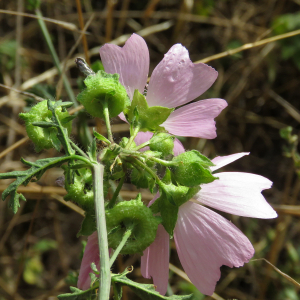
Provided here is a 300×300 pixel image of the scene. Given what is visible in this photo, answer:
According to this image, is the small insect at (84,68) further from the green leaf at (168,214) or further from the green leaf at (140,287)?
the green leaf at (140,287)

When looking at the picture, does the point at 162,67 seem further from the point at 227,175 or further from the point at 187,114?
the point at 227,175

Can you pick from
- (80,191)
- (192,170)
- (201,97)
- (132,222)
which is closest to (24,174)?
(80,191)

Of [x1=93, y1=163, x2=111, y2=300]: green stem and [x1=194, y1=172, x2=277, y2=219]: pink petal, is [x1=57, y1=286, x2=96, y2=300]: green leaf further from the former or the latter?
[x1=194, y1=172, x2=277, y2=219]: pink petal

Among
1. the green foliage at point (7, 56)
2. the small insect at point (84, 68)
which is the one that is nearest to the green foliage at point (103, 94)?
the small insect at point (84, 68)

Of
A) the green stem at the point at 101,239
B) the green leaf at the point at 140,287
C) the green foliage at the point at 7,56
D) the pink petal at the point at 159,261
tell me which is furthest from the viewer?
the green foliage at the point at 7,56

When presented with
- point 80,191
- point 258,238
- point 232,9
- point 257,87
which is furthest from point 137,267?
point 232,9

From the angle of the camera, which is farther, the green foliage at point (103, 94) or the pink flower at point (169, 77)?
the pink flower at point (169, 77)

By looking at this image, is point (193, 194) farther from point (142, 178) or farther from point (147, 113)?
point (147, 113)
